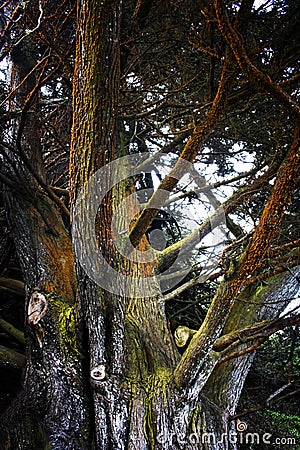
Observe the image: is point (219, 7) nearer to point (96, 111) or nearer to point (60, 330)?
point (96, 111)

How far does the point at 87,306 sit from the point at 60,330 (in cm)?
32

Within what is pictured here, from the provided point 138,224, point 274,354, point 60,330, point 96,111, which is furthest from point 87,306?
point 274,354

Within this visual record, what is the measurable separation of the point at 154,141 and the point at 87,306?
8.04ft

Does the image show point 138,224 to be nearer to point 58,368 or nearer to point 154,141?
point 58,368

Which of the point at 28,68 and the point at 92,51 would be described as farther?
the point at 28,68

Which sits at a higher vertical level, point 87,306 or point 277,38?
point 277,38

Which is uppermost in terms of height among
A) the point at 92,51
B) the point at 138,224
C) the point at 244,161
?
the point at 244,161

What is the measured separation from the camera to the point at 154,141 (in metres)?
4.24

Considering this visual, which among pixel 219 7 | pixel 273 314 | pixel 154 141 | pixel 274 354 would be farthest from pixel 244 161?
pixel 219 7

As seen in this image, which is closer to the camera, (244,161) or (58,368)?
(58,368)

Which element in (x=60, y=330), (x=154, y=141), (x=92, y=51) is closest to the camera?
(x=92, y=51)

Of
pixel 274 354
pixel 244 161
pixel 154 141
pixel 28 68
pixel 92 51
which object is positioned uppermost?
pixel 28 68

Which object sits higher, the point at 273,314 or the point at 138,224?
the point at 138,224

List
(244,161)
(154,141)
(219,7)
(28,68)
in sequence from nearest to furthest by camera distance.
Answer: (219,7), (28,68), (244,161), (154,141)
